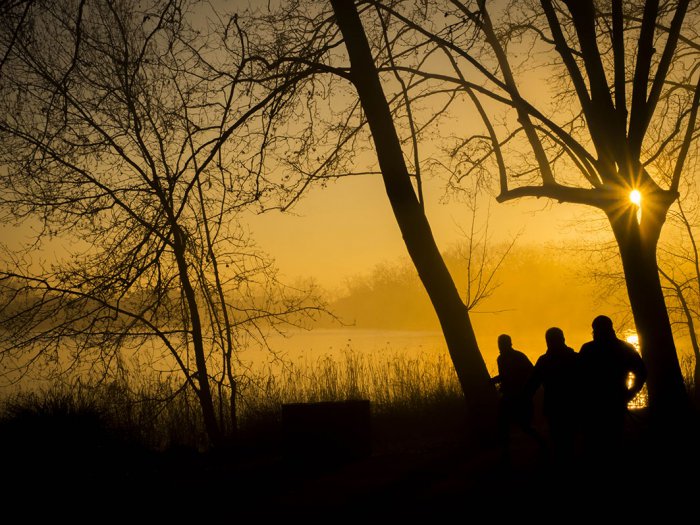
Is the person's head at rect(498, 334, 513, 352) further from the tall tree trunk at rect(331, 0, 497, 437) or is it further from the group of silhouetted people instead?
the tall tree trunk at rect(331, 0, 497, 437)

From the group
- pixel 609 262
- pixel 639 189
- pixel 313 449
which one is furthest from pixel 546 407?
pixel 609 262

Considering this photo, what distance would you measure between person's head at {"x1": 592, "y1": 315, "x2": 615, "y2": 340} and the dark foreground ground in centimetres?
116

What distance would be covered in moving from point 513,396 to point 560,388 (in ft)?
3.09

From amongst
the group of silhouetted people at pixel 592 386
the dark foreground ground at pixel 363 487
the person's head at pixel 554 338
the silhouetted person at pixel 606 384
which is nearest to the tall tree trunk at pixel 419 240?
the dark foreground ground at pixel 363 487

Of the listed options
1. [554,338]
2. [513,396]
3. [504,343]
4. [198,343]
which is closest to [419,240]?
[504,343]

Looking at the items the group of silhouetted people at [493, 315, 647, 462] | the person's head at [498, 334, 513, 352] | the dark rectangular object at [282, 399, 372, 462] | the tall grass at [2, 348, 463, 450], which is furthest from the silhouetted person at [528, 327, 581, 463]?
the tall grass at [2, 348, 463, 450]

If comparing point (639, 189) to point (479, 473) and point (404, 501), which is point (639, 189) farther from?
point (404, 501)

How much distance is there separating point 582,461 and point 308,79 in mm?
7107

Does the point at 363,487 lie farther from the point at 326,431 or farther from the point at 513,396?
the point at 513,396

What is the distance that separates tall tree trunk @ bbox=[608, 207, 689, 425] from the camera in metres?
8.81

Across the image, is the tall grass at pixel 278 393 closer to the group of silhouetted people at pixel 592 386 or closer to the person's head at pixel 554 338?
the group of silhouetted people at pixel 592 386

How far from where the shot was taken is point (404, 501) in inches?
236

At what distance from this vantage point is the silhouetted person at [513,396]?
23.2 ft

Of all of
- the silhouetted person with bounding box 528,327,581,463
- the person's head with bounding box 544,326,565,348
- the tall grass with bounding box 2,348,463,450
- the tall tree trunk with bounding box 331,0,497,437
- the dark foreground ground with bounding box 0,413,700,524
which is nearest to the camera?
the dark foreground ground with bounding box 0,413,700,524
